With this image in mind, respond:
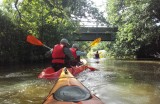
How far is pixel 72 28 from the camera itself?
113 feet

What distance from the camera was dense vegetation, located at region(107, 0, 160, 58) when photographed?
1288 inches

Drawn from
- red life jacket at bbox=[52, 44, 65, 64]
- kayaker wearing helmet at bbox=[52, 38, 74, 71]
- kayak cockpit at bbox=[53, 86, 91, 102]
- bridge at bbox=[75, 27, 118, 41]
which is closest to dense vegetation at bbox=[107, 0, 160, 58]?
bridge at bbox=[75, 27, 118, 41]

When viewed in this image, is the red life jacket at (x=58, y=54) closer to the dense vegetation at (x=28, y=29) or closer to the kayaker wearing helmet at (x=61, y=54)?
the kayaker wearing helmet at (x=61, y=54)

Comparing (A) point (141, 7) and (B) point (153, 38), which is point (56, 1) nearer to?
(A) point (141, 7)

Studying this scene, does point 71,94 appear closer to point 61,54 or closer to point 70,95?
point 70,95

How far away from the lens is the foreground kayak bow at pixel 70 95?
6.10m

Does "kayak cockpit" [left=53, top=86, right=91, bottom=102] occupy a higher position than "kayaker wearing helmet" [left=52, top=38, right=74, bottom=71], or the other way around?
"kayaker wearing helmet" [left=52, top=38, right=74, bottom=71]

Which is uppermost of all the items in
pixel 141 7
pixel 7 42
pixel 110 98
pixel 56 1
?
pixel 141 7

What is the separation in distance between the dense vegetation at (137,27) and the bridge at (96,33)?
184 cm

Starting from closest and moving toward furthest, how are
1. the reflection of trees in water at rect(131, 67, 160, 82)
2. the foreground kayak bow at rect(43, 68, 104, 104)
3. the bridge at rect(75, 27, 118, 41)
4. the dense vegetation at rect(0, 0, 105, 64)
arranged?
the foreground kayak bow at rect(43, 68, 104, 104) < the reflection of trees in water at rect(131, 67, 160, 82) < the dense vegetation at rect(0, 0, 105, 64) < the bridge at rect(75, 27, 118, 41)

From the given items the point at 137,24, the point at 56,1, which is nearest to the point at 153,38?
the point at 137,24

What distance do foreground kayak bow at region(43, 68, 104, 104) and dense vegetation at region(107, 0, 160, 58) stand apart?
2664 cm

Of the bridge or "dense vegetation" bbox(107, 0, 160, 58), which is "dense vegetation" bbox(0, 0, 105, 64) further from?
the bridge

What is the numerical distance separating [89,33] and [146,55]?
9.29 metres
